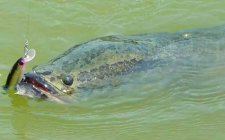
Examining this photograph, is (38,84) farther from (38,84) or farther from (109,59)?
(109,59)

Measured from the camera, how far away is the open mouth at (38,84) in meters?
5.14

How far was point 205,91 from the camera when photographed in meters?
5.92

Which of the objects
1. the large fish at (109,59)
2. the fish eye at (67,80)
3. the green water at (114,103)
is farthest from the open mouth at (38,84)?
the green water at (114,103)

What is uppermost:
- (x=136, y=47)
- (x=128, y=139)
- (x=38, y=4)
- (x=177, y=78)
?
(x=38, y=4)

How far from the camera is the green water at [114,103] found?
5.19 m

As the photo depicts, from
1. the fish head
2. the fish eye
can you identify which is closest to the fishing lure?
the fish head

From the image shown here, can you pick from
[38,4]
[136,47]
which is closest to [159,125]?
[136,47]

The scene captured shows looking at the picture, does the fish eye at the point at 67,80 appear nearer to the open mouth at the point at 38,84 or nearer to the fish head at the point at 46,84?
the fish head at the point at 46,84

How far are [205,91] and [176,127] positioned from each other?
858mm

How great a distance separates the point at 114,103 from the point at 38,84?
34.9 inches

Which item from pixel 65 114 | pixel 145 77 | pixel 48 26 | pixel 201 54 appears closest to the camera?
pixel 65 114

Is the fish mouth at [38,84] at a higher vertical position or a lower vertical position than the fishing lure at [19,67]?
lower

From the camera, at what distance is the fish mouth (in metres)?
5.14

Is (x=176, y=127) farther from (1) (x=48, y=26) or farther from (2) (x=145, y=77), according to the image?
(1) (x=48, y=26)
